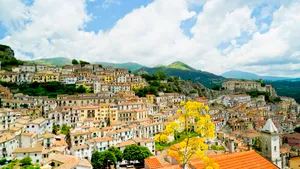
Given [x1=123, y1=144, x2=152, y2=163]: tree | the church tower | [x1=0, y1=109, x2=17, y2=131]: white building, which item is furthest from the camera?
[x1=0, y1=109, x2=17, y2=131]: white building

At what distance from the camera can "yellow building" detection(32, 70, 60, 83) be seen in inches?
2820

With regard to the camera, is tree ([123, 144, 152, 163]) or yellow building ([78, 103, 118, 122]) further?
yellow building ([78, 103, 118, 122])

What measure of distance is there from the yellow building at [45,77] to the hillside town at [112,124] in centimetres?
11

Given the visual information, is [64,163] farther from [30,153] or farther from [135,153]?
[135,153]

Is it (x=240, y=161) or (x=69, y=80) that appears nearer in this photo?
(x=240, y=161)

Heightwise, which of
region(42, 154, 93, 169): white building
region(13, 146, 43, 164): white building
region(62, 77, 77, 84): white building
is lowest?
region(42, 154, 93, 169): white building

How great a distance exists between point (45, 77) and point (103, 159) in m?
44.0

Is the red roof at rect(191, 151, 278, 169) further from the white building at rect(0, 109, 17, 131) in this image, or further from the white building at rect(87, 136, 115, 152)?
the white building at rect(0, 109, 17, 131)

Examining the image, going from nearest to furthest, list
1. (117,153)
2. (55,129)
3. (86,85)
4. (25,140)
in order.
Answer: (25,140), (117,153), (55,129), (86,85)

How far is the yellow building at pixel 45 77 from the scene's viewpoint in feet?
→ 235

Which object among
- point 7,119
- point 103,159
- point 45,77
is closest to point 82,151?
point 103,159

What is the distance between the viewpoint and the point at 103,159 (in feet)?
131

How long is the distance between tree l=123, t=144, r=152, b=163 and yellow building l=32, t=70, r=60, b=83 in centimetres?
4366

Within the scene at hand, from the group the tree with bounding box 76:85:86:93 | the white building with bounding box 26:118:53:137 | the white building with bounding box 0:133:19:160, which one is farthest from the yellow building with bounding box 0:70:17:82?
the white building with bounding box 0:133:19:160
